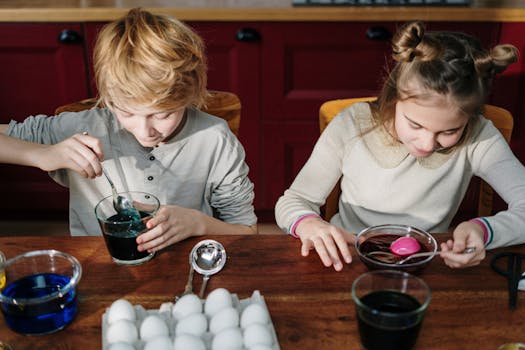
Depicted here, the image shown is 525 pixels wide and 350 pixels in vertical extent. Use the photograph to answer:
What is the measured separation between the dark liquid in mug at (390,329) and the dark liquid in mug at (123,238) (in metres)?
0.42

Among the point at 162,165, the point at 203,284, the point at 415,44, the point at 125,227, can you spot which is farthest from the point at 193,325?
the point at 415,44

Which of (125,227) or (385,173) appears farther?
(385,173)

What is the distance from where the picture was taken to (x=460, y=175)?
1.52m

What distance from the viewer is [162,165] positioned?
4.83 ft

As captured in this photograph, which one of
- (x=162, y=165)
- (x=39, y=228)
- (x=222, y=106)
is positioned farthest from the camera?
(x=39, y=228)

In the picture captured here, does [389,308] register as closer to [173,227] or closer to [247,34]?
[173,227]

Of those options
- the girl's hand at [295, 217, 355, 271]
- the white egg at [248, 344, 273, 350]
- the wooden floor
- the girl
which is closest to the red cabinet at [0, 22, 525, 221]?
the wooden floor

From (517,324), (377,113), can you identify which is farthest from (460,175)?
(517,324)

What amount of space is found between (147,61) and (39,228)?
179cm

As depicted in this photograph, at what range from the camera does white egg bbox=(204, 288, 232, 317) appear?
3.05 feet

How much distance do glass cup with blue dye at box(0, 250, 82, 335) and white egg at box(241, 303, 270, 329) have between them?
27 cm

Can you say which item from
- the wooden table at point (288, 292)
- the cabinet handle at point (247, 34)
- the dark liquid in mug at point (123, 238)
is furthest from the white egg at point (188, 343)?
the cabinet handle at point (247, 34)

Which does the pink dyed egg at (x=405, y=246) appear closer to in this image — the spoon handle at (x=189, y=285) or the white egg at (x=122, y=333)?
the spoon handle at (x=189, y=285)

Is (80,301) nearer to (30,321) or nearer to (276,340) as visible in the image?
(30,321)
